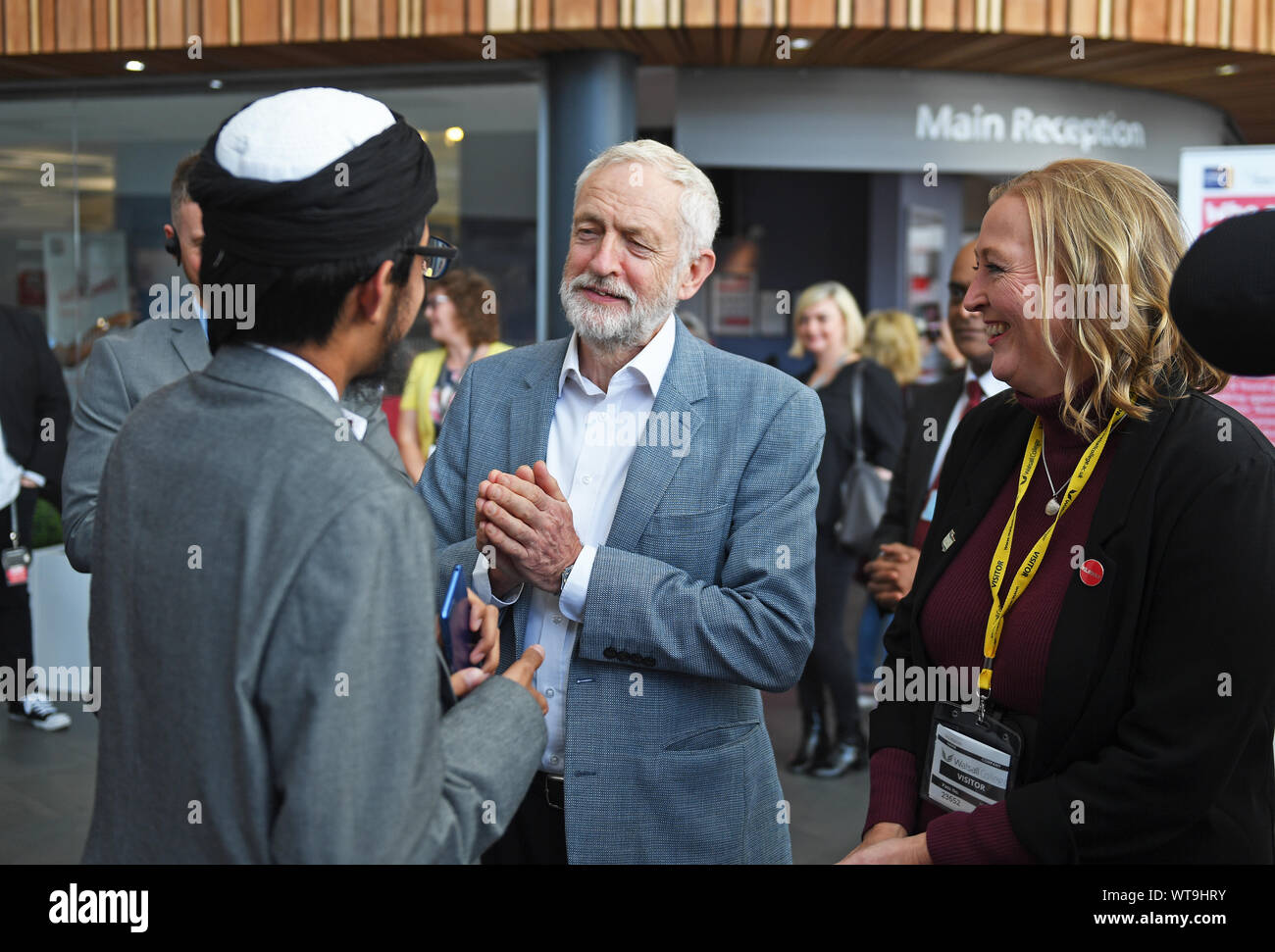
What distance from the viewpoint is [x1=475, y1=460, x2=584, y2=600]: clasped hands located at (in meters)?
1.84

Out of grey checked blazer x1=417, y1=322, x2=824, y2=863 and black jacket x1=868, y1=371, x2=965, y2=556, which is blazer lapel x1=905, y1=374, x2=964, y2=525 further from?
grey checked blazer x1=417, y1=322, x2=824, y2=863

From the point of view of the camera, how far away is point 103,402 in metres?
2.45

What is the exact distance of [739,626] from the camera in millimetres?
1901

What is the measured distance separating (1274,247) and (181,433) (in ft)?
3.65

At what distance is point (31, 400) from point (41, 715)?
153 cm

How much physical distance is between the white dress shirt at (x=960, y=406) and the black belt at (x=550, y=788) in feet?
5.69

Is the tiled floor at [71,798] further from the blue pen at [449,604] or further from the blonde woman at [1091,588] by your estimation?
the blue pen at [449,604]

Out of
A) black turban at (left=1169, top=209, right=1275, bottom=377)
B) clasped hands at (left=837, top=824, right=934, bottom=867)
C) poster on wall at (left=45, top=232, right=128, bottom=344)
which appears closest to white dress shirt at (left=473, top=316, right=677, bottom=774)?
clasped hands at (left=837, top=824, right=934, bottom=867)

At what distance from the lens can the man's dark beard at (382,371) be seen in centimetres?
129

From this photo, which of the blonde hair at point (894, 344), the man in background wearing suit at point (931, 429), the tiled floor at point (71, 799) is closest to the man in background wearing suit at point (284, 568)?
the man in background wearing suit at point (931, 429)

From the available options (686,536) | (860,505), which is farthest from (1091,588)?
(860,505)
